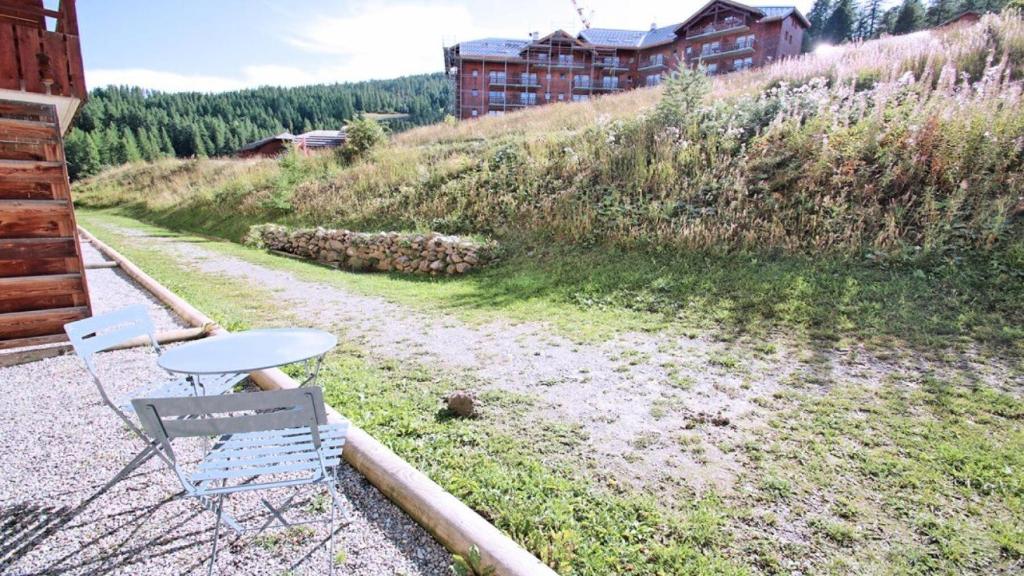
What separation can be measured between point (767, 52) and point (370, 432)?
3763 cm

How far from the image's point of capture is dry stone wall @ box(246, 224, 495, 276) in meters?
8.83

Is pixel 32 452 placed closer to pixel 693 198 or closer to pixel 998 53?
pixel 693 198

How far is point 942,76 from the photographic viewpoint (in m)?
7.78

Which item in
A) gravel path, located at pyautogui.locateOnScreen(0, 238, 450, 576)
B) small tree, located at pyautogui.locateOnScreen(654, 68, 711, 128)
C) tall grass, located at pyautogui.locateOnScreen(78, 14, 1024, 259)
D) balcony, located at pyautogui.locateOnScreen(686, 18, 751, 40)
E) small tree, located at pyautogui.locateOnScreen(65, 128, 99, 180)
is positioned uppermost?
balcony, located at pyautogui.locateOnScreen(686, 18, 751, 40)

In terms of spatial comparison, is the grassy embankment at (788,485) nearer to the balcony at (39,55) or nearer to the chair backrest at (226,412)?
the chair backrest at (226,412)

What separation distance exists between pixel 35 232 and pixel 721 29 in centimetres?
3912

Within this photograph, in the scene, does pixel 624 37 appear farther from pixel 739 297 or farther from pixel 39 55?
pixel 39 55

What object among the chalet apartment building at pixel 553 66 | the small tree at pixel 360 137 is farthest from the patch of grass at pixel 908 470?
the chalet apartment building at pixel 553 66

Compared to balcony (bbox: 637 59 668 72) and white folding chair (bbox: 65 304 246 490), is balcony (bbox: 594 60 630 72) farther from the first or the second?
white folding chair (bbox: 65 304 246 490)

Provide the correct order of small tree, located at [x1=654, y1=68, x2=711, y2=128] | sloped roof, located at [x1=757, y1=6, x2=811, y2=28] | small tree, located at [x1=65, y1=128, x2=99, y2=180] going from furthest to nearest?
small tree, located at [x1=65, y1=128, x2=99, y2=180] < sloped roof, located at [x1=757, y1=6, x2=811, y2=28] < small tree, located at [x1=654, y1=68, x2=711, y2=128]

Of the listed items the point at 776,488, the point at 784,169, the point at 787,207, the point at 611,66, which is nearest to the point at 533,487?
the point at 776,488

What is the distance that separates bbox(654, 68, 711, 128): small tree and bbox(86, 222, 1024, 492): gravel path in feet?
22.7

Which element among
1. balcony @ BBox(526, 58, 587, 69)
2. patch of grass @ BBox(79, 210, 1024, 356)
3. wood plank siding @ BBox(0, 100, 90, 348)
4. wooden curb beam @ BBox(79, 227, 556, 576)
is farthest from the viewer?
balcony @ BBox(526, 58, 587, 69)

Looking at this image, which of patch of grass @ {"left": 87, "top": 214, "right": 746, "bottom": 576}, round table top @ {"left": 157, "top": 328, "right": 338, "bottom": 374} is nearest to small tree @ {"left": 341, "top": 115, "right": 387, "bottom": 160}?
patch of grass @ {"left": 87, "top": 214, "right": 746, "bottom": 576}
